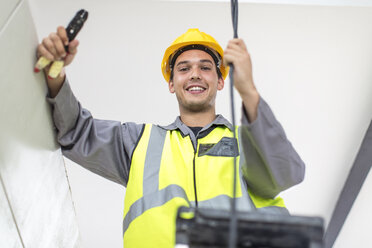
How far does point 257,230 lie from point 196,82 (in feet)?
3.79

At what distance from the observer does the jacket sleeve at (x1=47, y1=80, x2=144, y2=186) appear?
5.29 ft

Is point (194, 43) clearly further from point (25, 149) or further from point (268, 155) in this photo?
point (25, 149)

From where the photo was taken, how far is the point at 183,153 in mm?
1750

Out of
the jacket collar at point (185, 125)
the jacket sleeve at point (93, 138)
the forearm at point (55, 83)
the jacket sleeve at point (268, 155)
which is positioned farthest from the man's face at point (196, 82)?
the forearm at point (55, 83)

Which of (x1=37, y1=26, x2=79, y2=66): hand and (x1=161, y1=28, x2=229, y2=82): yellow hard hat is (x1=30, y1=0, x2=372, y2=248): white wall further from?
(x1=37, y1=26, x2=79, y2=66): hand

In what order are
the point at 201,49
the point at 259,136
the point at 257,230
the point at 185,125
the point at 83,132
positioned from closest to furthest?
the point at 257,230
the point at 259,136
the point at 83,132
the point at 185,125
the point at 201,49

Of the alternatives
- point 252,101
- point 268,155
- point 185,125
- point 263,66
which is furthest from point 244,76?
point 263,66

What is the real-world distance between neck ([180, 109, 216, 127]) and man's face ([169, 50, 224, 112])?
0.05 feet

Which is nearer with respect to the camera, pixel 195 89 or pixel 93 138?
pixel 93 138

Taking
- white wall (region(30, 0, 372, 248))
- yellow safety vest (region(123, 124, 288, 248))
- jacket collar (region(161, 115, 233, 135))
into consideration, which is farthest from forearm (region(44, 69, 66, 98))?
white wall (region(30, 0, 372, 248))

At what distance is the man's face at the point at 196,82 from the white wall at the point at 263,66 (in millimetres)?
533

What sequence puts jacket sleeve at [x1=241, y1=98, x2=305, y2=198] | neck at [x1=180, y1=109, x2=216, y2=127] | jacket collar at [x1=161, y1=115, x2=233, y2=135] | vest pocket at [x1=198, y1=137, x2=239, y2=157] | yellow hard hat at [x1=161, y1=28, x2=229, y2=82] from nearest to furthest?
jacket sleeve at [x1=241, y1=98, x2=305, y2=198] < vest pocket at [x1=198, y1=137, x2=239, y2=157] < jacket collar at [x1=161, y1=115, x2=233, y2=135] < neck at [x1=180, y1=109, x2=216, y2=127] < yellow hard hat at [x1=161, y1=28, x2=229, y2=82]

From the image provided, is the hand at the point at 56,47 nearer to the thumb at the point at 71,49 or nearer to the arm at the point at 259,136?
the thumb at the point at 71,49

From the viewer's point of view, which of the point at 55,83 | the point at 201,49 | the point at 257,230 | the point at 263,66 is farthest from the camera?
the point at 263,66
